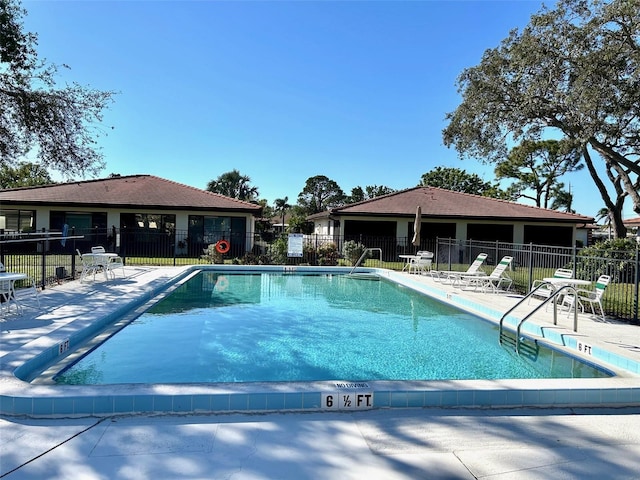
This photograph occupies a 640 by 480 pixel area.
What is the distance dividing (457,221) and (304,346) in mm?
19451

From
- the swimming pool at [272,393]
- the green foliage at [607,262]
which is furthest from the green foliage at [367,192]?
the swimming pool at [272,393]

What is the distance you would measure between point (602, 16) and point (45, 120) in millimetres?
18466

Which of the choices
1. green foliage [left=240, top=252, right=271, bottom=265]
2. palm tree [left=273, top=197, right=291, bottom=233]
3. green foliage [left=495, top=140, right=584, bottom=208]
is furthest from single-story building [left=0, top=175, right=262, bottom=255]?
palm tree [left=273, top=197, right=291, bottom=233]

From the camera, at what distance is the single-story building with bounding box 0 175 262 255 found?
21.7m

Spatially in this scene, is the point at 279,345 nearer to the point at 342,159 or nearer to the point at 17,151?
the point at 17,151

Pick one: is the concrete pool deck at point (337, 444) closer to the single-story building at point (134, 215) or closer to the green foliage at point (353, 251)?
the green foliage at point (353, 251)

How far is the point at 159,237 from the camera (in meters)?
22.3

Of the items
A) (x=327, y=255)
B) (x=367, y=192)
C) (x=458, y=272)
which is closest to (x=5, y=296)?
(x=458, y=272)

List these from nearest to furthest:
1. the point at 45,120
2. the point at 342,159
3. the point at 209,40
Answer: the point at 45,120, the point at 209,40, the point at 342,159

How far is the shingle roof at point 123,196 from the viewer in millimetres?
21562

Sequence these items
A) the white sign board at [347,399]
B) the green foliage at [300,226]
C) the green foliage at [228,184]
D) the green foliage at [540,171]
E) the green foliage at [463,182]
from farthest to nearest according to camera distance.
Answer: the green foliage at [463,182] → the green foliage at [228,184] → the green foliage at [300,226] → the green foliage at [540,171] → the white sign board at [347,399]

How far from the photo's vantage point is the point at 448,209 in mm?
24656

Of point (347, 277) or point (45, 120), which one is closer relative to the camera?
point (45, 120)

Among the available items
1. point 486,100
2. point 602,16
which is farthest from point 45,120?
point 602,16
